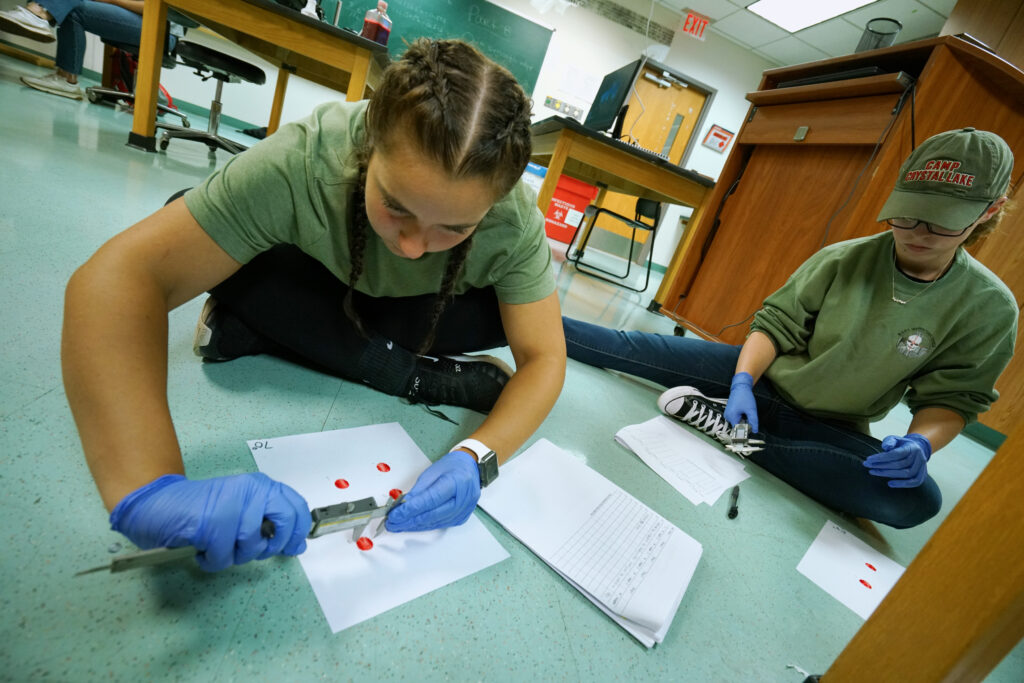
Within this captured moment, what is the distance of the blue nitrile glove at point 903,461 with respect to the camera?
92 cm

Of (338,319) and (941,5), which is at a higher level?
(941,5)

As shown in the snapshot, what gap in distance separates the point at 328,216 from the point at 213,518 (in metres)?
0.43

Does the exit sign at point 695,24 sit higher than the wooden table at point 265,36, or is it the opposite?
the exit sign at point 695,24

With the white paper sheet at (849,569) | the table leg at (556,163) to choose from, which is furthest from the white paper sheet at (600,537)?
the table leg at (556,163)

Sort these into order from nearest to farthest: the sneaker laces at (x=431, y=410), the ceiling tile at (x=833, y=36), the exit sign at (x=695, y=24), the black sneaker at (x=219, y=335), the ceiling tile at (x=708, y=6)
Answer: the black sneaker at (x=219, y=335), the sneaker laces at (x=431, y=410), the ceiling tile at (x=833, y=36), the ceiling tile at (x=708, y=6), the exit sign at (x=695, y=24)

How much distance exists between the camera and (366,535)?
0.54 m

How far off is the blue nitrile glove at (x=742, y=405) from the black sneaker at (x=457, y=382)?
0.64 m

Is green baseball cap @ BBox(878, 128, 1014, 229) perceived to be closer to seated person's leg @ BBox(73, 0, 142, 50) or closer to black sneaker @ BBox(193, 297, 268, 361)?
black sneaker @ BBox(193, 297, 268, 361)

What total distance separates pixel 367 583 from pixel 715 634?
0.49 meters

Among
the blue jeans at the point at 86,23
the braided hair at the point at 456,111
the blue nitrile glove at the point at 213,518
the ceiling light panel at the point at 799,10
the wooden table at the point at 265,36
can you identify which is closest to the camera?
the blue nitrile glove at the point at 213,518

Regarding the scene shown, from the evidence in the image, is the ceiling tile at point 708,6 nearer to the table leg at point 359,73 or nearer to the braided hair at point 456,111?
the table leg at point 359,73

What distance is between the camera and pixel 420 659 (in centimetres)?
45

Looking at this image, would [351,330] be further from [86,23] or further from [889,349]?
[86,23]

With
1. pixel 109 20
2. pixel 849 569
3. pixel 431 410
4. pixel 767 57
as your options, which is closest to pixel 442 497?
pixel 431 410
